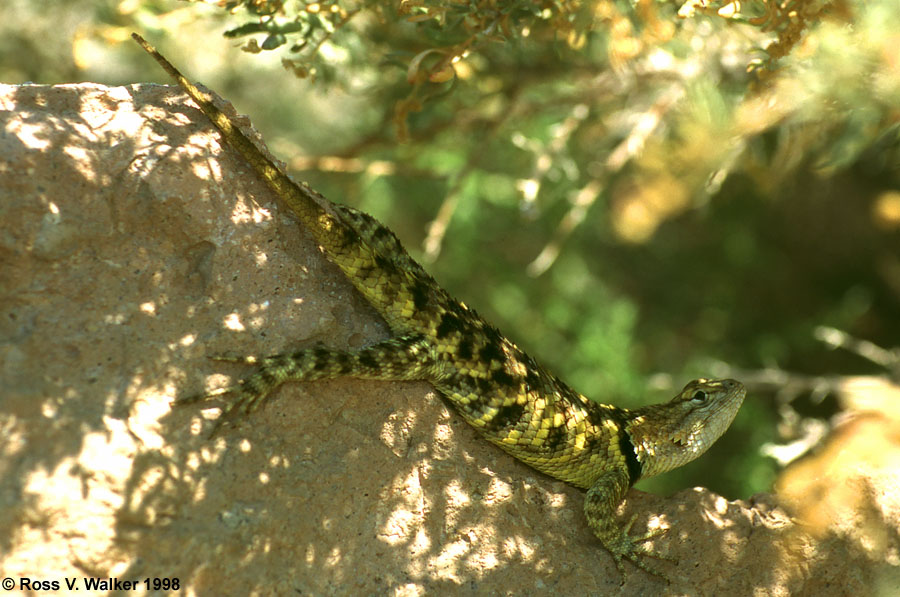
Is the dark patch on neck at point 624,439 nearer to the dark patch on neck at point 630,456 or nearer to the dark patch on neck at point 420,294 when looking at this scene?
the dark patch on neck at point 630,456

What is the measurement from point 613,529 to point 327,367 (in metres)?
1.55

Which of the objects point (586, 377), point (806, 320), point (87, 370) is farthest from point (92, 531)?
point (806, 320)

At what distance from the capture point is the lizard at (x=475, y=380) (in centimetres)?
365

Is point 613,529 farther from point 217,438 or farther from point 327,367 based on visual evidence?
point 217,438

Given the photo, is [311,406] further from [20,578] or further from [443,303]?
[20,578]

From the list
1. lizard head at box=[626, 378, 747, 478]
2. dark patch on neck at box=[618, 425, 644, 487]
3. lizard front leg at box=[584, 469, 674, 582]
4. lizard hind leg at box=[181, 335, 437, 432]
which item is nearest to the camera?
lizard hind leg at box=[181, 335, 437, 432]

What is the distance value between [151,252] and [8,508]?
44.5 inches

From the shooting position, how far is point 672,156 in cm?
611

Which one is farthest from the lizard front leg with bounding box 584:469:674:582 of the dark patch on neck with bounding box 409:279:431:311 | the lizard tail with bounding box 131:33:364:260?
the lizard tail with bounding box 131:33:364:260

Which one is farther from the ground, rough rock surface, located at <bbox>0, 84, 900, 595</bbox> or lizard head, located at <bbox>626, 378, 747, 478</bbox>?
rough rock surface, located at <bbox>0, 84, 900, 595</bbox>

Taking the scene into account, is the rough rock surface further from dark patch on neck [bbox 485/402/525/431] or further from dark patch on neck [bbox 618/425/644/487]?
dark patch on neck [bbox 618/425/644/487]

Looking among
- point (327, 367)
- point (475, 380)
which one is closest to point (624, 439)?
point (475, 380)

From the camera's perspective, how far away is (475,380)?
13.2 feet

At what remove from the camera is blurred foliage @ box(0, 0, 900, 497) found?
177 inches
